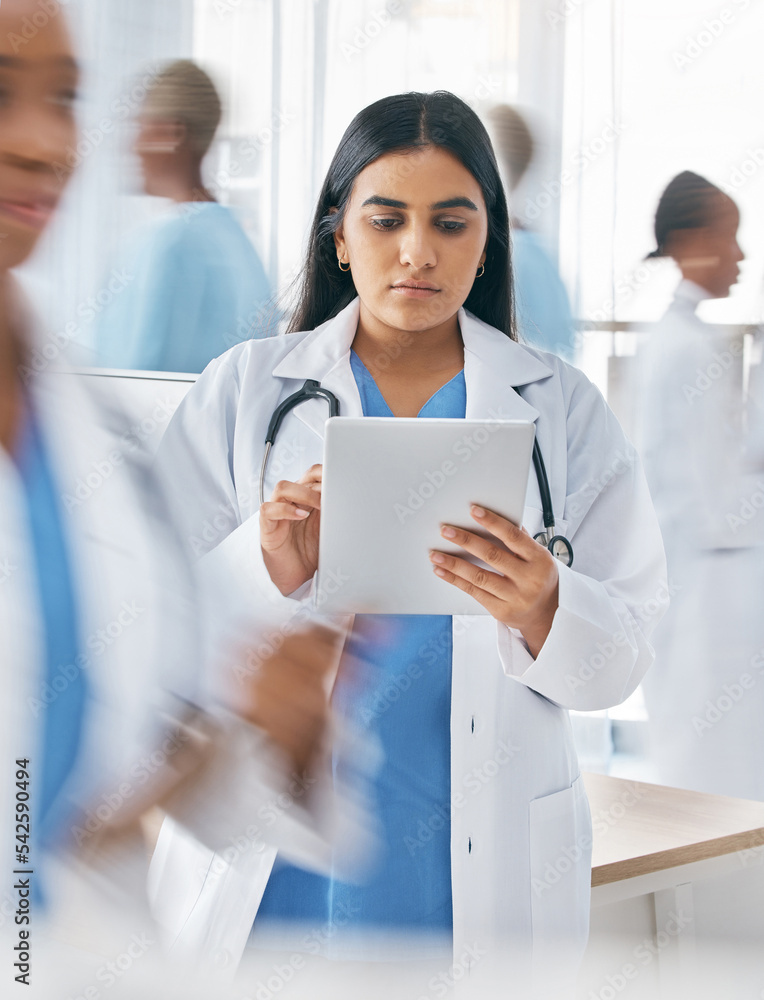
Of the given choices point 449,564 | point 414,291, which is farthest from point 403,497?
point 414,291

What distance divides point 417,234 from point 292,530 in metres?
0.35

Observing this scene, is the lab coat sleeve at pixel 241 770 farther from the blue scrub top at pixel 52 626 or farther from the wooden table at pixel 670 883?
the wooden table at pixel 670 883

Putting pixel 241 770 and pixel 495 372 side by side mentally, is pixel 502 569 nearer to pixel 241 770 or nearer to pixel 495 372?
pixel 495 372

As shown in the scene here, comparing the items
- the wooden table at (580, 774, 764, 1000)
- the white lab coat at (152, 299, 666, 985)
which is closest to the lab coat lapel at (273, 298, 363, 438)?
the white lab coat at (152, 299, 666, 985)

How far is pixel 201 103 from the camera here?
1.26 m

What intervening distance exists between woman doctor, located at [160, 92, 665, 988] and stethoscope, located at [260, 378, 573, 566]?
0.05 ft

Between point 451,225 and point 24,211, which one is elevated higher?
point 451,225

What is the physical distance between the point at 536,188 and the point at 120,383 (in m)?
1.94

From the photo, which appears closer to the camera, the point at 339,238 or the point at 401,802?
the point at 401,802

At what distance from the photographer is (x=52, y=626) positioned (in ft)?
0.96

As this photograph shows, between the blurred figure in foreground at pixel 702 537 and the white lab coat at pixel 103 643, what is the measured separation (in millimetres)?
1434

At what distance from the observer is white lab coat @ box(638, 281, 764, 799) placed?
1.62m

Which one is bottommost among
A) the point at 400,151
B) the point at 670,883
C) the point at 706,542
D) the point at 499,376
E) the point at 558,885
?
the point at 670,883

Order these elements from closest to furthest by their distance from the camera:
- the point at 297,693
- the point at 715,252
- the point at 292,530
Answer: the point at 297,693 < the point at 292,530 < the point at 715,252
